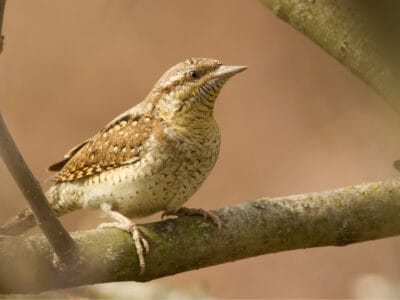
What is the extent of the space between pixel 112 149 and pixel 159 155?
26cm

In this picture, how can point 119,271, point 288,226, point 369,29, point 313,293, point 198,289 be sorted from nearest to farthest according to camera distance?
point 369,29 < point 119,271 < point 288,226 < point 198,289 < point 313,293

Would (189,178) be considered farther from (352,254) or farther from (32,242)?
(352,254)

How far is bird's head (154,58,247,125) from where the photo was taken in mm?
2617

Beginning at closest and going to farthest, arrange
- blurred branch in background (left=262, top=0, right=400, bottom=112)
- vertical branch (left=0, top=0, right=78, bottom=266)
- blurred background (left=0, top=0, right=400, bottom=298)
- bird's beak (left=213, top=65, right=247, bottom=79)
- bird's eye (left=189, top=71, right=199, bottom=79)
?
blurred branch in background (left=262, top=0, right=400, bottom=112)
vertical branch (left=0, top=0, right=78, bottom=266)
bird's beak (left=213, top=65, right=247, bottom=79)
bird's eye (left=189, top=71, right=199, bottom=79)
blurred background (left=0, top=0, right=400, bottom=298)

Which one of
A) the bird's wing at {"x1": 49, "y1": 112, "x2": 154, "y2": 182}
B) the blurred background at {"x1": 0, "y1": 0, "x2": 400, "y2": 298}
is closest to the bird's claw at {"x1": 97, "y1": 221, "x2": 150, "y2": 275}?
the bird's wing at {"x1": 49, "y1": 112, "x2": 154, "y2": 182}

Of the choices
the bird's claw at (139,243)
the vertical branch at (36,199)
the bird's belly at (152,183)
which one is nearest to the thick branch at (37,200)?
the vertical branch at (36,199)

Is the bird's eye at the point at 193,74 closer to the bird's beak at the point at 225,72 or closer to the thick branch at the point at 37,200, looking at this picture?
the bird's beak at the point at 225,72

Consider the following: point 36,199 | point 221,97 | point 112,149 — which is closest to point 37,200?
point 36,199

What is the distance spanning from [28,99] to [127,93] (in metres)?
0.97

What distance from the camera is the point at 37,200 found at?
1677mm

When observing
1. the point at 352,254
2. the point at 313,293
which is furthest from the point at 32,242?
the point at 352,254

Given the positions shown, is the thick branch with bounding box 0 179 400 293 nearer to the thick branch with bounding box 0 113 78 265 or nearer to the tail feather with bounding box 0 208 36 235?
the thick branch with bounding box 0 113 78 265

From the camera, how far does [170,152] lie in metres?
2.57

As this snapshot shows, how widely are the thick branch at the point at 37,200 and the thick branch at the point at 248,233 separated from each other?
8cm
